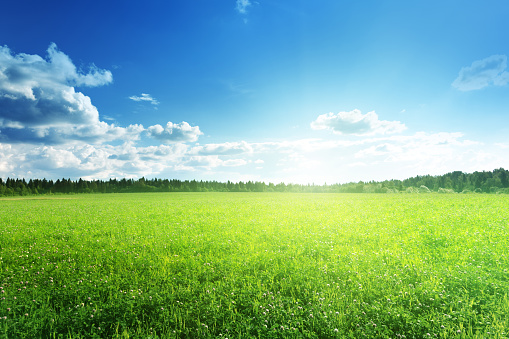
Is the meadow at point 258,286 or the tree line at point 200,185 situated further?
the tree line at point 200,185

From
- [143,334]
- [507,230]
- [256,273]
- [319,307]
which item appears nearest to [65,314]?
[143,334]

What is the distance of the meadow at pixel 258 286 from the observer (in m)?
6.25

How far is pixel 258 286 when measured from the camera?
8156mm

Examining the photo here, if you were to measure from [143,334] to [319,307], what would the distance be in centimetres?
422

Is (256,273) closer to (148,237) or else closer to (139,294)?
(139,294)

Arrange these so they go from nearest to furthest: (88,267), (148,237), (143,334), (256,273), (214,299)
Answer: (143,334) → (214,299) → (256,273) → (88,267) → (148,237)

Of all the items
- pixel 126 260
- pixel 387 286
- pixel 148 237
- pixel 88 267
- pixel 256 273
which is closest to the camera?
pixel 387 286

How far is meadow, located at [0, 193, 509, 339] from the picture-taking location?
625 cm

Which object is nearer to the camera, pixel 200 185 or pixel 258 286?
pixel 258 286

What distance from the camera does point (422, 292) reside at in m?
7.69

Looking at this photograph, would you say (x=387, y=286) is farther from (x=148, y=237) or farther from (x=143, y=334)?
(x=148, y=237)

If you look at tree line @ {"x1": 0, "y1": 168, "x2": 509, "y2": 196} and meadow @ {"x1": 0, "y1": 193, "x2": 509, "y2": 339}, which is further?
tree line @ {"x1": 0, "y1": 168, "x2": 509, "y2": 196}

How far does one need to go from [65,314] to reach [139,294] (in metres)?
1.71

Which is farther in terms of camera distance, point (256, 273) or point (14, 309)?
point (256, 273)
